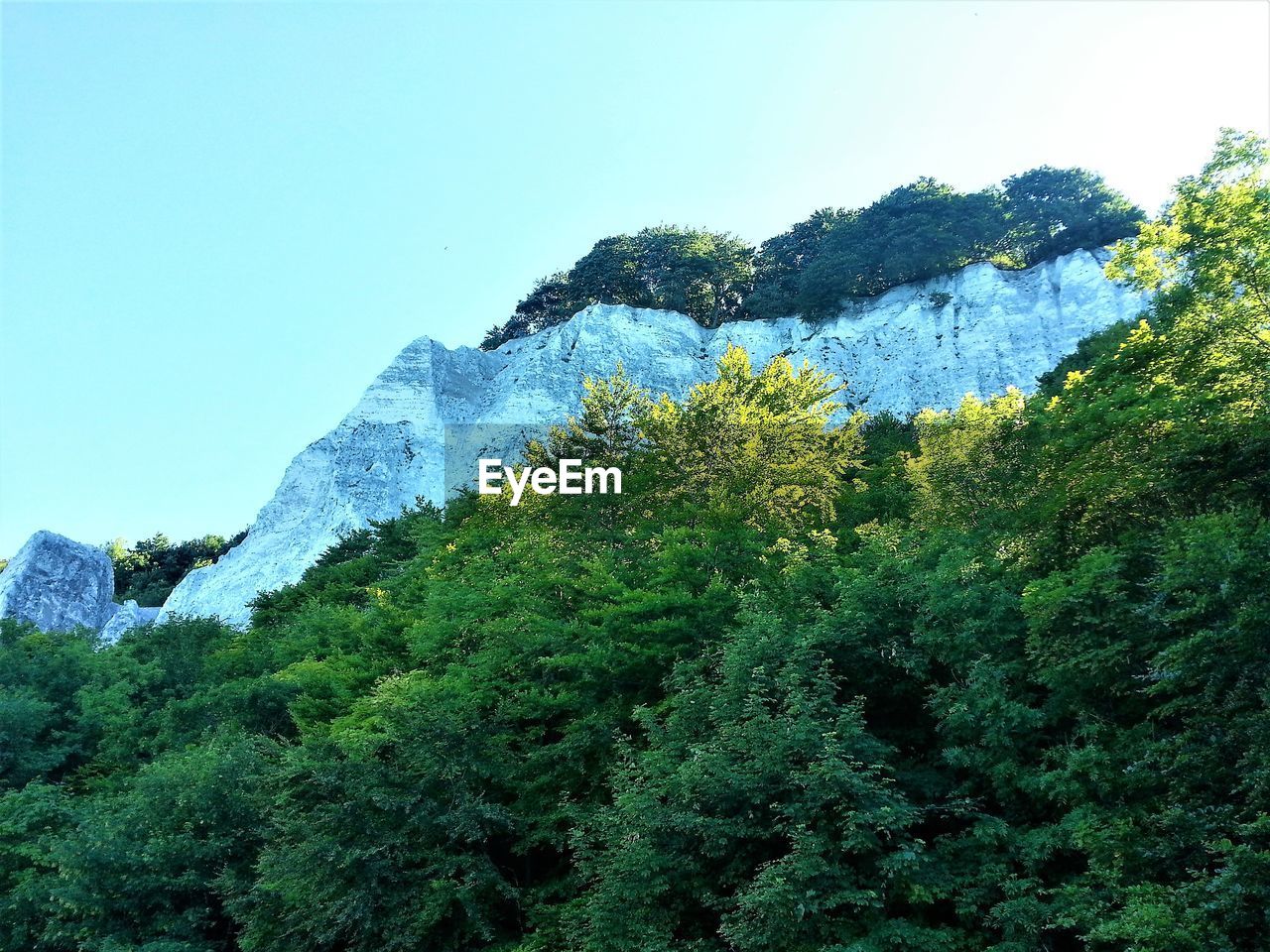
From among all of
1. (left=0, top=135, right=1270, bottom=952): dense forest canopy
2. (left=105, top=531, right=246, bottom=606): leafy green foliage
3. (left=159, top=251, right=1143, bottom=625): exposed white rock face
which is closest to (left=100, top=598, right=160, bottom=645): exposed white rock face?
(left=159, top=251, right=1143, bottom=625): exposed white rock face

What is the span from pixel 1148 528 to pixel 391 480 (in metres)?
45.2

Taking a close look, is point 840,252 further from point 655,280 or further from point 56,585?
point 56,585

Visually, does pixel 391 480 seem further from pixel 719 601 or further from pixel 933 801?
pixel 933 801

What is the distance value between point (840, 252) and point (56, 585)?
6006 cm

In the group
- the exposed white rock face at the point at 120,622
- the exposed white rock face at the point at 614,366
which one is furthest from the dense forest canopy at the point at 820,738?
the exposed white rock face at the point at 120,622

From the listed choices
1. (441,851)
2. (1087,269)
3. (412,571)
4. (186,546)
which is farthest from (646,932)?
(186,546)

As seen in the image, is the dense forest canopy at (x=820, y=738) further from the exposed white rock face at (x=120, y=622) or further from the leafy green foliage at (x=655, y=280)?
the leafy green foliage at (x=655, y=280)

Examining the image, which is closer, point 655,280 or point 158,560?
point 655,280

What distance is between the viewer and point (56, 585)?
5722 centimetres

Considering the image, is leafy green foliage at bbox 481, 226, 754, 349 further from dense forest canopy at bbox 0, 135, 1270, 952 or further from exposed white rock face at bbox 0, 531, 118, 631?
dense forest canopy at bbox 0, 135, 1270, 952

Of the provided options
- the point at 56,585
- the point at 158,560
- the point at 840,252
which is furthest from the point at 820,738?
the point at 158,560

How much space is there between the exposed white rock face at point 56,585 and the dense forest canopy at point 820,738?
40582 millimetres

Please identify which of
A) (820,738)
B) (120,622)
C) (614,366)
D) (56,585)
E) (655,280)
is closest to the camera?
(820,738)

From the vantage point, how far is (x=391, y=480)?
51.7m
